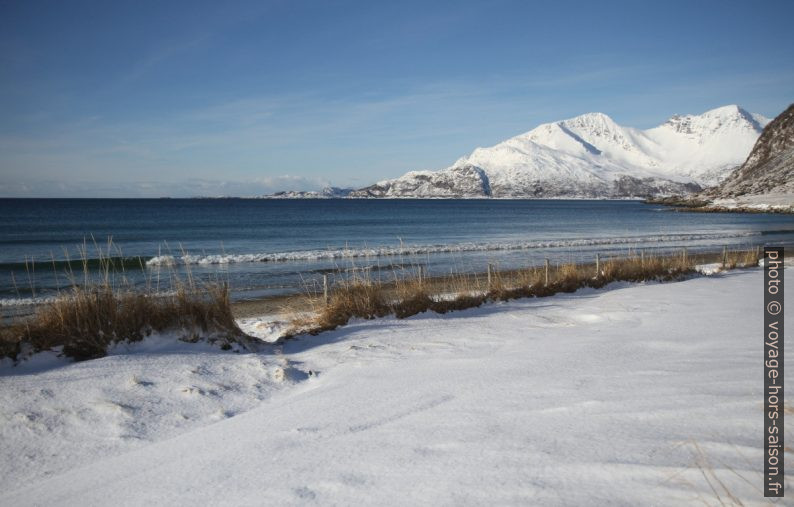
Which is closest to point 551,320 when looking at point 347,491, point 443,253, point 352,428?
point 352,428

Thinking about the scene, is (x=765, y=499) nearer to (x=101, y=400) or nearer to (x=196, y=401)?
(x=196, y=401)

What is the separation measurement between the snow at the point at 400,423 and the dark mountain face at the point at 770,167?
9395 centimetres

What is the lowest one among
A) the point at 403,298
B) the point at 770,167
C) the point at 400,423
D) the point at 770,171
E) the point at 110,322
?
the point at 403,298

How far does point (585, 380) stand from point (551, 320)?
342cm

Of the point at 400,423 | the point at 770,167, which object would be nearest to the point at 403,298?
the point at 400,423

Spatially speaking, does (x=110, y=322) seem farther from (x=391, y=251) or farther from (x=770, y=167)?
(x=770, y=167)

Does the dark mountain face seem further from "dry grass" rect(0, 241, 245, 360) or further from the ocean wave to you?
"dry grass" rect(0, 241, 245, 360)

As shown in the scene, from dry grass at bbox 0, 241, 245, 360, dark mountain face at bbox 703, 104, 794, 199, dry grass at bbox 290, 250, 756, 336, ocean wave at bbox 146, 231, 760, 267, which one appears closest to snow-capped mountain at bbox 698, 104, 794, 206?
dark mountain face at bbox 703, 104, 794, 199

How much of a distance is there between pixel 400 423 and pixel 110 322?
3.99 metres

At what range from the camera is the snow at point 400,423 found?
2266 millimetres

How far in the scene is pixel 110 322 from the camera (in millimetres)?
5305

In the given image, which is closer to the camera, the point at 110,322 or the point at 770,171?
the point at 110,322

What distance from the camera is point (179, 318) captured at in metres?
5.76

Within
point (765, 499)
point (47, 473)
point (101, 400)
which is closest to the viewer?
point (765, 499)
